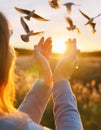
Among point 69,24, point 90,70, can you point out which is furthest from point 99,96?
point 69,24

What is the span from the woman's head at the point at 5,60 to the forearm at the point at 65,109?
0.55 feet

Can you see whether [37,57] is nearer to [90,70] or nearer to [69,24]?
[69,24]

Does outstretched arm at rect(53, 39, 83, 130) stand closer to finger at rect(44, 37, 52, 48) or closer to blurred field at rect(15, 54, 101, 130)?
finger at rect(44, 37, 52, 48)

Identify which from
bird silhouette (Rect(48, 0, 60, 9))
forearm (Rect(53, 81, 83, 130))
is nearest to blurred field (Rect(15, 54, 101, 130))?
bird silhouette (Rect(48, 0, 60, 9))

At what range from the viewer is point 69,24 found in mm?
2713

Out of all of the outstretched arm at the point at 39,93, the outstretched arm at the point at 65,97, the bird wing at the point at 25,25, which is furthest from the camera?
the bird wing at the point at 25,25

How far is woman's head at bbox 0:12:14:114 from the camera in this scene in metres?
1.69

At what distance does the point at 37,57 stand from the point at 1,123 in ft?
1.21

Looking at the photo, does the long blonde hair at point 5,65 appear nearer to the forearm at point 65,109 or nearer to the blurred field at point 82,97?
the forearm at point 65,109

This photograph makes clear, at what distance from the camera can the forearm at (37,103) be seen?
1998 millimetres

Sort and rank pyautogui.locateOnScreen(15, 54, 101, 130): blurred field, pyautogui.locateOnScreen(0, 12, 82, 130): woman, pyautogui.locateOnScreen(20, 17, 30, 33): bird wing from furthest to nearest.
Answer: pyautogui.locateOnScreen(15, 54, 101, 130): blurred field < pyautogui.locateOnScreen(20, 17, 30, 33): bird wing < pyautogui.locateOnScreen(0, 12, 82, 130): woman

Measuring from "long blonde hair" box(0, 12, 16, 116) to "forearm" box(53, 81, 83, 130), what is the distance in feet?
0.53

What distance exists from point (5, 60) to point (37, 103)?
1.16 feet

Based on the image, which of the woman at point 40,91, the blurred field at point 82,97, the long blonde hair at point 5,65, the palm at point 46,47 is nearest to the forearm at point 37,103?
the woman at point 40,91
